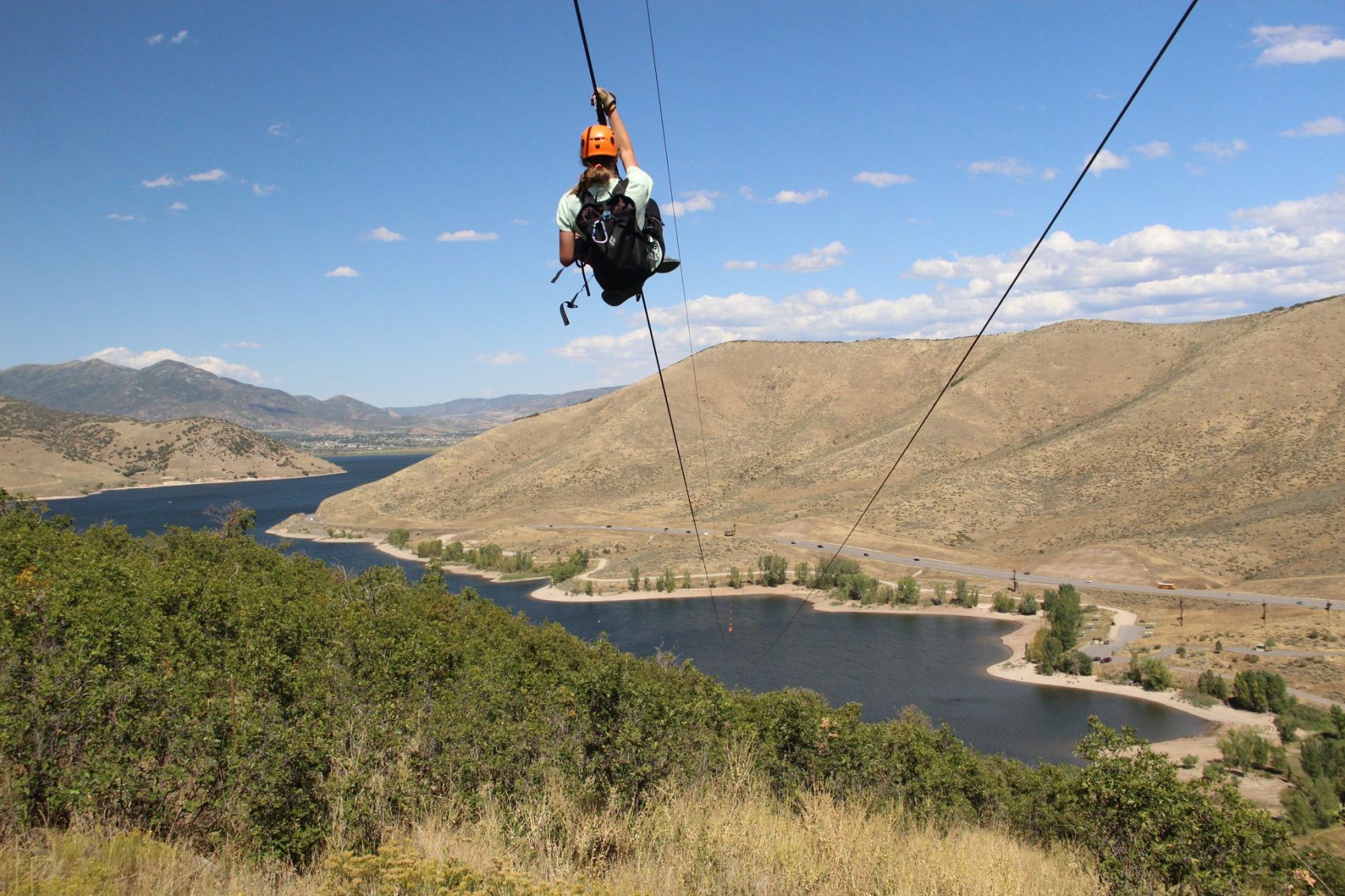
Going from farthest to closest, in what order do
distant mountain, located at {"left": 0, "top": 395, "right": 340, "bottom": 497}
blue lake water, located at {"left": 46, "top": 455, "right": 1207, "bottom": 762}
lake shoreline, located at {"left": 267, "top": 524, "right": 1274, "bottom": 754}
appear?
1. distant mountain, located at {"left": 0, "top": 395, "right": 340, "bottom": 497}
2. blue lake water, located at {"left": 46, "top": 455, "right": 1207, "bottom": 762}
3. lake shoreline, located at {"left": 267, "top": 524, "right": 1274, "bottom": 754}

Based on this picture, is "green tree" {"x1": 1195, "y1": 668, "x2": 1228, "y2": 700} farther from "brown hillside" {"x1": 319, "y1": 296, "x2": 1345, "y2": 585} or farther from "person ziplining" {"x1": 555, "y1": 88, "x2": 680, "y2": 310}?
"person ziplining" {"x1": 555, "y1": 88, "x2": 680, "y2": 310}

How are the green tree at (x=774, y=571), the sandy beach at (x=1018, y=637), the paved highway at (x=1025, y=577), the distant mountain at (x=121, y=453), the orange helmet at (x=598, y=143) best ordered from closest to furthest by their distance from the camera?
the orange helmet at (x=598, y=143), the sandy beach at (x=1018, y=637), the paved highway at (x=1025, y=577), the green tree at (x=774, y=571), the distant mountain at (x=121, y=453)

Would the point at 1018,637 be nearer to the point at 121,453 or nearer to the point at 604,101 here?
the point at 604,101

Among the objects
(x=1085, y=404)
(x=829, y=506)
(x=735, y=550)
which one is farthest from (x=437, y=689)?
(x=1085, y=404)

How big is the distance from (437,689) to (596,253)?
15.5 meters

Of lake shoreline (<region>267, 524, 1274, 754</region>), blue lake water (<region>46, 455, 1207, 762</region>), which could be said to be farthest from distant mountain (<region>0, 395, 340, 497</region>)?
blue lake water (<region>46, 455, 1207, 762</region>)

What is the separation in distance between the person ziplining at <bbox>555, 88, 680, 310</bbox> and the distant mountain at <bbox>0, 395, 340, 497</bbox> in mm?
152057

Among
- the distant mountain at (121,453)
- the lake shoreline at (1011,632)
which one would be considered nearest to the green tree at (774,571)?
the lake shoreline at (1011,632)

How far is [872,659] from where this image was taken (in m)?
46.6

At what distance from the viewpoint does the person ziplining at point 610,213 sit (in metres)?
4.67

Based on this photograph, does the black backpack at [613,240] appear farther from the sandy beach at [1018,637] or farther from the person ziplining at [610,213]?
the sandy beach at [1018,637]

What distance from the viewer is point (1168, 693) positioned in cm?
3944

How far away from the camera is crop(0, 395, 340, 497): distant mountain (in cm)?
13775

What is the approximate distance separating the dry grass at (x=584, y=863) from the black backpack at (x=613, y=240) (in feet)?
12.0
